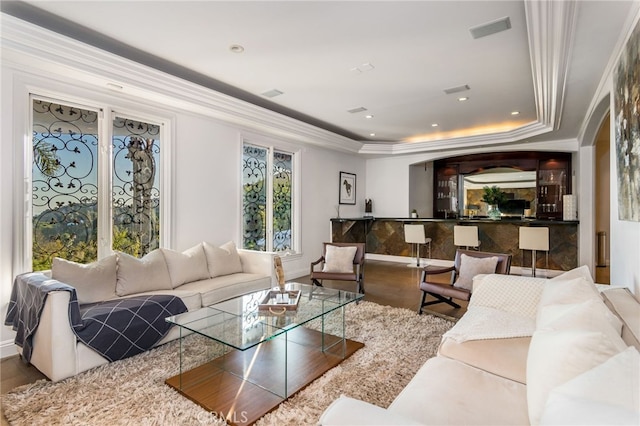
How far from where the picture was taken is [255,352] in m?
2.83

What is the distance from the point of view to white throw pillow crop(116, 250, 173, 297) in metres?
3.27

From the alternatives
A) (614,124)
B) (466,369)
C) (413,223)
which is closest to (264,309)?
(466,369)

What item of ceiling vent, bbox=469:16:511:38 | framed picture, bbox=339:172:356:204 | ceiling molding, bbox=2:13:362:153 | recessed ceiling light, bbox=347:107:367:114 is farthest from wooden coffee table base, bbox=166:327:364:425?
framed picture, bbox=339:172:356:204

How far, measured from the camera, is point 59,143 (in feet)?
11.1

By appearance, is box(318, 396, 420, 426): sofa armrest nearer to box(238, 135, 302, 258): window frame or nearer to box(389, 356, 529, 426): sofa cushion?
box(389, 356, 529, 426): sofa cushion

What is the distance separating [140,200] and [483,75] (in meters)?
4.38

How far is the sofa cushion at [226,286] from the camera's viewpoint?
11.6 ft

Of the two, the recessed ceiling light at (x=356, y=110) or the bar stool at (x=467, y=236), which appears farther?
the bar stool at (x=467, y=236)

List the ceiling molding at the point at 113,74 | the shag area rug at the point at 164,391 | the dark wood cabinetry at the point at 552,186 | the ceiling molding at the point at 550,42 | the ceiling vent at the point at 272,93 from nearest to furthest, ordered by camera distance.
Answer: the shag area rug at the point at 164,391
the ceiling molding at the point at 550,42
the ceiling molding at the point at 113,74
the ceiling vent at the point at 272,93
the dark wood cabinetry at the point at 552,186

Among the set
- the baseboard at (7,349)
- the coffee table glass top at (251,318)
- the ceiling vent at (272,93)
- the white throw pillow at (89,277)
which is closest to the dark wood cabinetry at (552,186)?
the ceiling vent at (272,93)

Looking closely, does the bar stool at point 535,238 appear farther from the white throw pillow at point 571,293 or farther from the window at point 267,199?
the window at point 267,199

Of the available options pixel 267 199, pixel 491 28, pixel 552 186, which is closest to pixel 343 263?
pixel 267 199

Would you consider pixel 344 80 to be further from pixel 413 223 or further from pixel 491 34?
pixel 413 223

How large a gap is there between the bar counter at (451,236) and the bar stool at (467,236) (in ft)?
1.73
